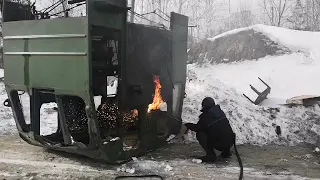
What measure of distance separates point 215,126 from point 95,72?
9.41ft

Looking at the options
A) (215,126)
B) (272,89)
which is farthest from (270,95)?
(215,126)

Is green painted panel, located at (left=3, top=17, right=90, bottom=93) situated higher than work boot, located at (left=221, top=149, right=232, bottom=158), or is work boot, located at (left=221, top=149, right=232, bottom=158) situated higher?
green painted panel, located at (left=3, top=17, right=90, bottom=93)

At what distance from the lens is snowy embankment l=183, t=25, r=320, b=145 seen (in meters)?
8.70

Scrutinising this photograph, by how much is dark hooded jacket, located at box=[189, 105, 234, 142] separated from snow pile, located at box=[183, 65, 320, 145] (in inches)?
64.2

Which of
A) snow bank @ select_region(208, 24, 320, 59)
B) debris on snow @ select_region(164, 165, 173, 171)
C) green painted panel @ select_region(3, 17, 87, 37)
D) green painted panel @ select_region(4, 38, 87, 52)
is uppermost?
snow bank @ select_region(208, 24, 320, 59)

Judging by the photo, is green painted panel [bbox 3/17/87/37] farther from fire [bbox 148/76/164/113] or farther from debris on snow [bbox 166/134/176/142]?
debris on snow [bbox 166/134/176/142]

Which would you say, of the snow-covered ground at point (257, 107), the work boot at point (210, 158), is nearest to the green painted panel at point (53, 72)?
the snow-covered ground at point (257, 107)

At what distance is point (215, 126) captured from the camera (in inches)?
261

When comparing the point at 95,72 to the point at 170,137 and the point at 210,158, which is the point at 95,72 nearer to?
the point at 170,137

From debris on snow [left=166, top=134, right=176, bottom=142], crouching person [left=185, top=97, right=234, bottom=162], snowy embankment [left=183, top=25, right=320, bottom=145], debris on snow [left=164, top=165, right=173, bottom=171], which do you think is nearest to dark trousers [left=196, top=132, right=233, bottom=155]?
crouching person [left=185, top=97, right=234, bottom=162]

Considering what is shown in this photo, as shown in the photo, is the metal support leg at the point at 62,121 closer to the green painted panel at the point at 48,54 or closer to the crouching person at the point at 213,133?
the green painted panel at the point at 48,54

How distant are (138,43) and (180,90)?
6.20 feet

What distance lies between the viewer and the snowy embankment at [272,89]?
8695 millimetres

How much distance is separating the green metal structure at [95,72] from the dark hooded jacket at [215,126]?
1.07 metres
